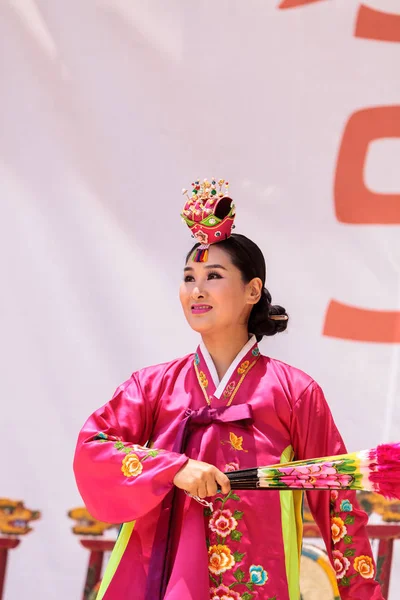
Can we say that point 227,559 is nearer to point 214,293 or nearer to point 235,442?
point 235,442

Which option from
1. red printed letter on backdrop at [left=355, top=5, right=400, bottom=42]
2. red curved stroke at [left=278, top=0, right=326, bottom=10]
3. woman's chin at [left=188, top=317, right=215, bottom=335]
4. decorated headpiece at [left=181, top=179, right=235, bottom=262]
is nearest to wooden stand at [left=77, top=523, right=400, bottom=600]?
woman's chin at [left=188, top=317, right=215, bottom=335]

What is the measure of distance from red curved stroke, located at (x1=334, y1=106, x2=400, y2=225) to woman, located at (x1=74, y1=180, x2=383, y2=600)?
806 millimetres

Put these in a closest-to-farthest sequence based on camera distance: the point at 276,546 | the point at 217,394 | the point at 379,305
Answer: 1. the point at 276,546
2. the point at 217,394
3. the point at 379,305

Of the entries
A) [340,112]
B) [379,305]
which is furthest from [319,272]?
[340,112]

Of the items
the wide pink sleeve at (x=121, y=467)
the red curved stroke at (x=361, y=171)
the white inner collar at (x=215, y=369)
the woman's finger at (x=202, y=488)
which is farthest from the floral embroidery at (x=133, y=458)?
the red curved stroke at (x=361, y=171)

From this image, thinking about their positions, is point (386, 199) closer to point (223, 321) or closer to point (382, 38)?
point (382, 38)

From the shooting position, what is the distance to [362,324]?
3010 mm

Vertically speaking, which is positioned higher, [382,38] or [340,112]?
[382,38]

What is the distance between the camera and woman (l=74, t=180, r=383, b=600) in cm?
201

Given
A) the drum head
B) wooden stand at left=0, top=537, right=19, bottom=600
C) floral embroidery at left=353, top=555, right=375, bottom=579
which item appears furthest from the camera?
wooden stand at left=0, top=537, right=19, bottom=600

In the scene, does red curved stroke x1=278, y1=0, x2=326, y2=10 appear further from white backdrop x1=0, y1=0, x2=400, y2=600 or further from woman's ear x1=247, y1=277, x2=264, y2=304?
woman's ear x1=247, y1=277, x2=264, y2=304

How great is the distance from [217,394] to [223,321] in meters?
0.17

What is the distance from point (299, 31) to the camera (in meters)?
3.12

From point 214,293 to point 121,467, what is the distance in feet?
1.52
